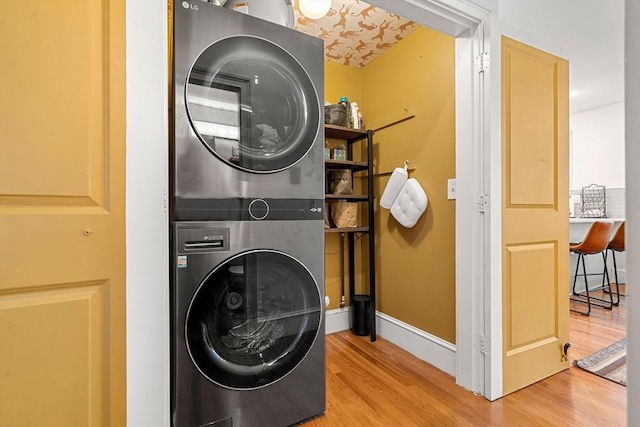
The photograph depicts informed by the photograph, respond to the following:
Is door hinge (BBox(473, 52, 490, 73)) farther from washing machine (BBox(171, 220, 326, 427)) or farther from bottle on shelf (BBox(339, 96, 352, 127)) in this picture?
washing machine (BBox(171, 220, 326, 427))

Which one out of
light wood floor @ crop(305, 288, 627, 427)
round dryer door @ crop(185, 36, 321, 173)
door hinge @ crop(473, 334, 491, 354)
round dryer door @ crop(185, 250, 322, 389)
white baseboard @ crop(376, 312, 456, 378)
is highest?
round dryer door @ crop(185, 36, 321, 173)

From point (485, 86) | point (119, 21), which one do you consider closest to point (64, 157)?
point (119, 21)

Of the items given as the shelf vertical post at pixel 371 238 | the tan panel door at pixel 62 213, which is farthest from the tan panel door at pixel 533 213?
the tan panel door at pixel 62 213

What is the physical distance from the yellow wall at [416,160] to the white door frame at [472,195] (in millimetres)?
173

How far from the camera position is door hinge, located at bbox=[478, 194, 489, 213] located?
1610 mm

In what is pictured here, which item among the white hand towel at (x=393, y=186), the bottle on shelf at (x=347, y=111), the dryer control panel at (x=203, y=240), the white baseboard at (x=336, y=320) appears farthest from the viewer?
the white baseboard at (x=336, y=320)

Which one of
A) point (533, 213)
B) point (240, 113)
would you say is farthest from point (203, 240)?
point (533, 213)

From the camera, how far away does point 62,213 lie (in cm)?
85

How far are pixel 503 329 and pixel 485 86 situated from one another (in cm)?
129

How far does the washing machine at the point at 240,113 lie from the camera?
1140mm

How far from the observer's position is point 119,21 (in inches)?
36.1

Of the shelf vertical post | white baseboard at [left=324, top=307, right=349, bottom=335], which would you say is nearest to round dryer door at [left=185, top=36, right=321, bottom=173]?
the shelf vertical post

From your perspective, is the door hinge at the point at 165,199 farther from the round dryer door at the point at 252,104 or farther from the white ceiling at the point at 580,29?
the white ceiling at the point at 580,29

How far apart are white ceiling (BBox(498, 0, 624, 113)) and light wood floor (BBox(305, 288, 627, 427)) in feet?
6.64
